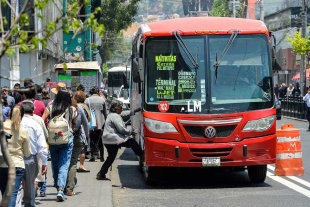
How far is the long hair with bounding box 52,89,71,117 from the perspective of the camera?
11969 millimetres

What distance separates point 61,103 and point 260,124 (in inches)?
153

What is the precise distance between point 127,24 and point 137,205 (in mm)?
54409

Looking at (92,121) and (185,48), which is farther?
(92,121)

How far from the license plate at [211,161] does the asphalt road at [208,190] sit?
0.44 metres

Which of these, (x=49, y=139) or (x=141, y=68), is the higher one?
(x=141, y=68)

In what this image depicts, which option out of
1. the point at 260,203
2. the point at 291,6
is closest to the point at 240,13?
the point at 291,6

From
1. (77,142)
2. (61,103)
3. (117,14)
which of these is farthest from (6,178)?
(117,14)

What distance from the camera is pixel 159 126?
559 inches

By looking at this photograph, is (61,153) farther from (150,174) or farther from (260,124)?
(260,124)

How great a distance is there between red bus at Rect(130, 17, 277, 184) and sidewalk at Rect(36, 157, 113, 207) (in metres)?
0.99

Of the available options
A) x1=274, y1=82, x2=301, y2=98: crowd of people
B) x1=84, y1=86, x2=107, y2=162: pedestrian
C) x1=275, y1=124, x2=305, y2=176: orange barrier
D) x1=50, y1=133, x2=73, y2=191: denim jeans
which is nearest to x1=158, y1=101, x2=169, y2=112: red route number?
x1=50, y1=133, x2=73, y2=191: denim jeans

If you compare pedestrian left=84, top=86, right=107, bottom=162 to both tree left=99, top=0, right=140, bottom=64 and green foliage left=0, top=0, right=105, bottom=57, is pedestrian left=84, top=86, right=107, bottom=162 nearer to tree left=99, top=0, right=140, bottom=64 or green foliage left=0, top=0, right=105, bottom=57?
green foliage left=0, top=0, right=105, bottom=57

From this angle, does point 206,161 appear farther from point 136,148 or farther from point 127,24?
point 127,24

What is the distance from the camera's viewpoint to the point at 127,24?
66.1m
